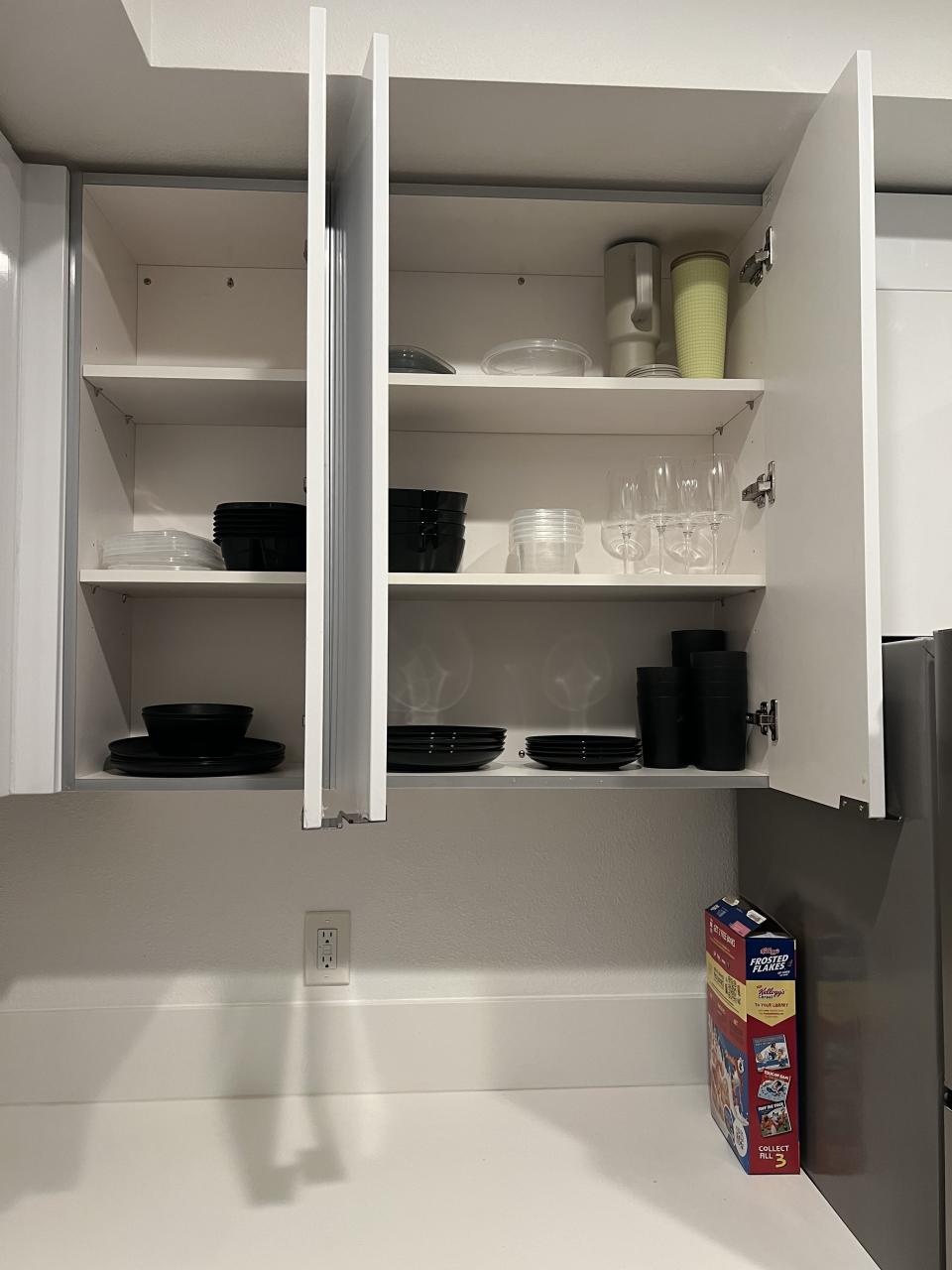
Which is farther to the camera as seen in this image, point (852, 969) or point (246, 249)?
point (246, 249)

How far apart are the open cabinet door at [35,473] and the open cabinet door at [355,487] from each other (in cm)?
41

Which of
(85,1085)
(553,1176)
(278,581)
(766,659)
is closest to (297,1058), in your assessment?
(85,1085)

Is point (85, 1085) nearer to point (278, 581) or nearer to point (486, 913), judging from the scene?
point (486, 913)

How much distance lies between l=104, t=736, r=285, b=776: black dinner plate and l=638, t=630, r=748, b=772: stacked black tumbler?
0.54m

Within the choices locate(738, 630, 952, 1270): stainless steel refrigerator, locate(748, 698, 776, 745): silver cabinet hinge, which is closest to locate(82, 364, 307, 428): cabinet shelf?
locate(748, 698, 776, 745): silver cabinet hinge

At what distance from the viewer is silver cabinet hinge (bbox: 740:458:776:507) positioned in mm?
1333

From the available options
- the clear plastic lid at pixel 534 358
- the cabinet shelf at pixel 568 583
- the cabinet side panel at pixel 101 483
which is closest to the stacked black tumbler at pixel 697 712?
the cabinet shelf at pixel 568 583

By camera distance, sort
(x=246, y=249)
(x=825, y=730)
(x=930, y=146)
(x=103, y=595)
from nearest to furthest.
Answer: (x=825, y=730) → (x=930, y=146) → (x=103, y=595) → (x=246, y=249)

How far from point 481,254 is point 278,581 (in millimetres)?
651

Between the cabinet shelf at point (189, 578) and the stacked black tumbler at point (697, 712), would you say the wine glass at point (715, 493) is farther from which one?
the cabinet shelf at point (189, 578)

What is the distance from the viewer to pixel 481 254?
1534 mm

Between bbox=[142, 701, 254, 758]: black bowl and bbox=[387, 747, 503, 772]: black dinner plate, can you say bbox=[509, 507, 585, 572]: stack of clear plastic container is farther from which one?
bbox=[142, 701, 254, 758]: black bowl

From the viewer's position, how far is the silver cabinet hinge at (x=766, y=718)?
4.32 ft

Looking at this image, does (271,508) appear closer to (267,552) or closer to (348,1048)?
(267,552)
